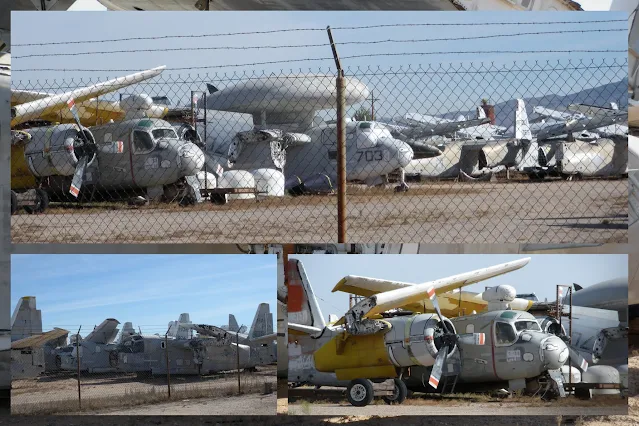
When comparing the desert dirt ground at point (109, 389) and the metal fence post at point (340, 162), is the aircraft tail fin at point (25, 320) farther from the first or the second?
the metal fence post at point (340, 162)

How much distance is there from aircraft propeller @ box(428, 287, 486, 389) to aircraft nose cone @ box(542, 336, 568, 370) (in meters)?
0.54

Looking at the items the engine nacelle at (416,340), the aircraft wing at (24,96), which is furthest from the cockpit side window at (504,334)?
the aircraft wing at (24,96)

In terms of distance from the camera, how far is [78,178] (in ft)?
29.8

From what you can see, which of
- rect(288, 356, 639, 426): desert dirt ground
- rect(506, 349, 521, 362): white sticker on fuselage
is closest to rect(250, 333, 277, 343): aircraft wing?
Result: rect(288, 356, 639, 426): desert dirt ground

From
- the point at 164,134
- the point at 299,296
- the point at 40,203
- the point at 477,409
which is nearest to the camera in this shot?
the point at 299,296

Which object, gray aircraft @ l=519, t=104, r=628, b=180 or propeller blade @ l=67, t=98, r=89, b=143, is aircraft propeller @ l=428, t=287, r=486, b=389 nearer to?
gray aircraft @ l=519, t=104, r=628, b=180

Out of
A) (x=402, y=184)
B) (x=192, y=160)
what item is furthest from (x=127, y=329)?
(x=402, y=184)

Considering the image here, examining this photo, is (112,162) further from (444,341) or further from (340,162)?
(444,341)

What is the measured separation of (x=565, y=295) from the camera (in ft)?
26.4

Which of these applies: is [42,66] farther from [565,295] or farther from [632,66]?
[632,66]

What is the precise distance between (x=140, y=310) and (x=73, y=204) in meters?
1.39

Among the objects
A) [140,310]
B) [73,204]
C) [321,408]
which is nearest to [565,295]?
[321,408]

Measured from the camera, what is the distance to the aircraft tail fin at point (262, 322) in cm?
801

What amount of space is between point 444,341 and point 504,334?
593mm
